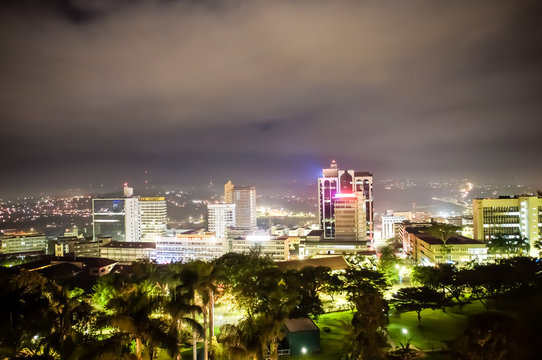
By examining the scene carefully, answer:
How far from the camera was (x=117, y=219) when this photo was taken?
315 ft

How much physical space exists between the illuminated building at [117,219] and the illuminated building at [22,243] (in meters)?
12.3

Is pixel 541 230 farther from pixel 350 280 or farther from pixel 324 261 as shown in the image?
pixel 350 280

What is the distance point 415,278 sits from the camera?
31.6 metres

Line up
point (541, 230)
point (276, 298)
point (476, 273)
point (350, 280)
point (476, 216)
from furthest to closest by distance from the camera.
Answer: point (476, 216)
point (541, 230)
point (350, 280)
point (476, 273)
point (276, 298)

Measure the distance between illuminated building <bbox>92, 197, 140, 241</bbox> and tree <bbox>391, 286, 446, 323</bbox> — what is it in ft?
279

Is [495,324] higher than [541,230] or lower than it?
higher

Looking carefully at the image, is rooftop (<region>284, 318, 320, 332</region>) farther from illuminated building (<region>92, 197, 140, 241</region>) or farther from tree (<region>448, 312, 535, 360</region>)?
illuminated building (<region>92, 197, 140, 241</region>)

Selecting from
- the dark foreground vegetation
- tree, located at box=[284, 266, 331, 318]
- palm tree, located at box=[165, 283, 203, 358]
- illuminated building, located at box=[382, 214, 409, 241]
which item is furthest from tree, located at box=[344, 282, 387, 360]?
illuminated building, located at box=[382, 214, 409, 241]

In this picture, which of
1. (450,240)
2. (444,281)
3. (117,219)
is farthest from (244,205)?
(444,281)

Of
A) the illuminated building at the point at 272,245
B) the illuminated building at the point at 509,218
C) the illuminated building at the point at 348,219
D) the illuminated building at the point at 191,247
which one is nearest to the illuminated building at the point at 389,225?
the illuminated building at the point at 348,219

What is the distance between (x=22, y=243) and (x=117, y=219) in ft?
70.6

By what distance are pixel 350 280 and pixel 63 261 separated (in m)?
37.2

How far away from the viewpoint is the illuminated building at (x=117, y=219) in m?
95.5

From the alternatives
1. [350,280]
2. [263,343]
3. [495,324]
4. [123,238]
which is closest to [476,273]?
[350,280]
